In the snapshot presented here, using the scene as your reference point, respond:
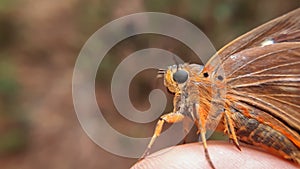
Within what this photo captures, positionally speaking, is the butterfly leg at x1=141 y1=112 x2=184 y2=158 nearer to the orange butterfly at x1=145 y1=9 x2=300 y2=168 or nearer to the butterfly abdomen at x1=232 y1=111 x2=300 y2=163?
the orange butterfly at x1=145 y1=9 x2=300 y2=168

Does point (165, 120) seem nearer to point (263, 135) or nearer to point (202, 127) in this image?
point (202, 127)

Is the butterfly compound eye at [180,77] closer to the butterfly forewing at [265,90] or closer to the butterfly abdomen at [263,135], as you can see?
the butterfly forewing at [265,90]

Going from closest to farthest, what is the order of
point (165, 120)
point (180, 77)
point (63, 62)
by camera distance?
point (165, 120), point (180, 77), point (63, 62)

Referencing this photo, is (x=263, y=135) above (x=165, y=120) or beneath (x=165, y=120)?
beneath

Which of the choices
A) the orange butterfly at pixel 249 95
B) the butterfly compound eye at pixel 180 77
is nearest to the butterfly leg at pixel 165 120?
the orange butterfly at pixel 249 95

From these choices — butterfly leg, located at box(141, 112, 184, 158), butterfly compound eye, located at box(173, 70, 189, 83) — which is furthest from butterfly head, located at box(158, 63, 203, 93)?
butterfly leg, located at box(141, 112, 184, 158)

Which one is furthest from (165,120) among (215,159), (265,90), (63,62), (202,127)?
(63,62)
